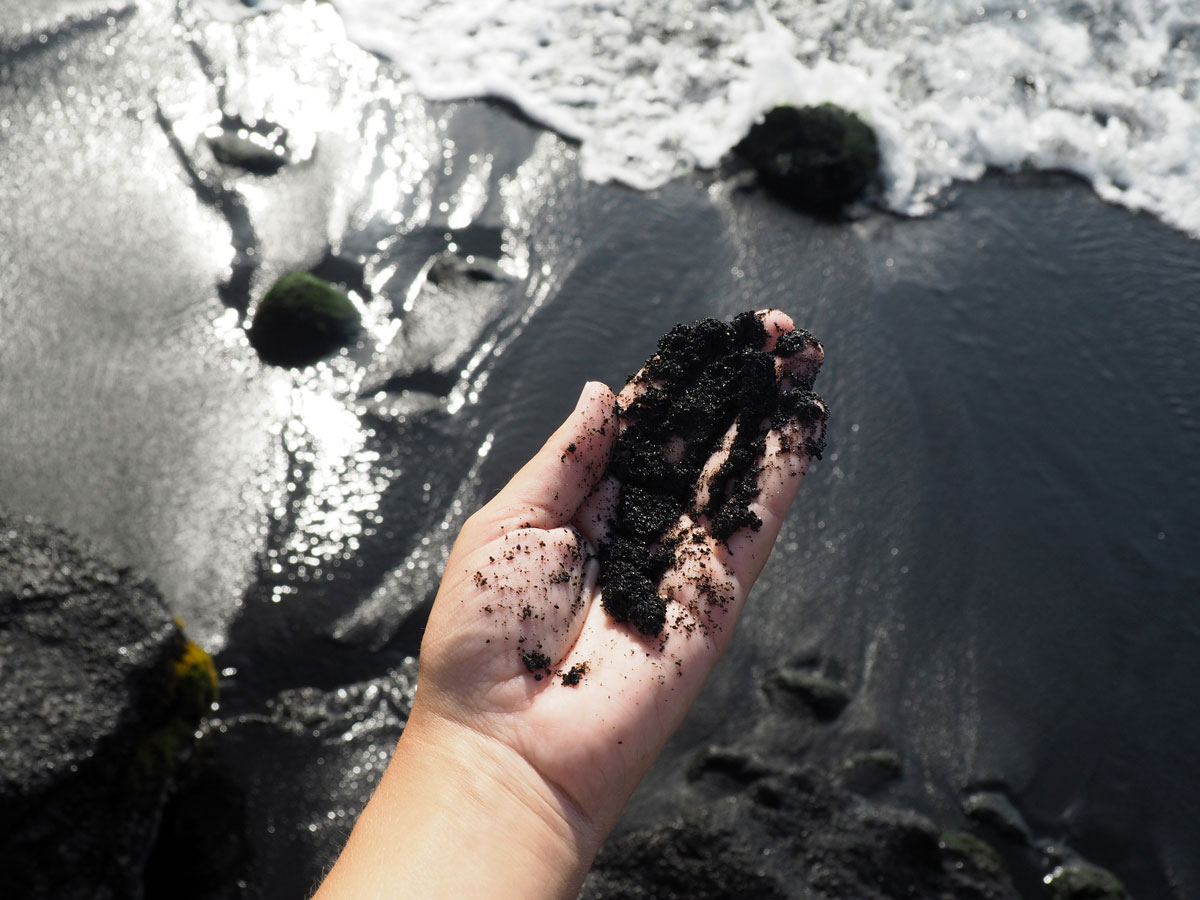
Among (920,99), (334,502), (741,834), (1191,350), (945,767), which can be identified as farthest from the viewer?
(920,99)

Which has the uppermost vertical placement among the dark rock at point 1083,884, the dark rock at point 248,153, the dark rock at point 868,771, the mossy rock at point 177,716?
the dark rock at point 248,153

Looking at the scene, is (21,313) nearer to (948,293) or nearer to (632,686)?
(632,686)

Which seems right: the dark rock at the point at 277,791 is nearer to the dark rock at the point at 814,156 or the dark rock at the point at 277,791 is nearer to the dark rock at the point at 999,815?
the dark rock at the point at 999,815

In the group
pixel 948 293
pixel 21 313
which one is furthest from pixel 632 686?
pixel 21 313

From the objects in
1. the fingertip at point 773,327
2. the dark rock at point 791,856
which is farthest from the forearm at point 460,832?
the fingertip at point 773,327

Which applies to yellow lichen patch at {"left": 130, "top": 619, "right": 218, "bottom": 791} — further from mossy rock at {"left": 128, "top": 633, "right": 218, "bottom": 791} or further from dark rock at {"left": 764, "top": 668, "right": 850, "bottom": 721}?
dark rock at {"left": 764, "top": 668, "right": 850, "bottom": 721}

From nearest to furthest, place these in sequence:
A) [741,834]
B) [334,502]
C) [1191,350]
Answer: [741,834]
[334,502]
[1191,350]

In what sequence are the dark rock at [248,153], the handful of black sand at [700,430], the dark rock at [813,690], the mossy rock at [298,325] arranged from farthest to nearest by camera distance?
the dark rock at [248,153]
the mossy rock at [298,325]
the dark rock at [813,690]
the handful of black sand at [700,430]
